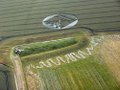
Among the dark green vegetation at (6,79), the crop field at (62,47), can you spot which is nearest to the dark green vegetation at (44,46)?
the crop field at (62,47)

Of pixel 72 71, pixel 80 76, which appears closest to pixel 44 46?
pixel 72 71

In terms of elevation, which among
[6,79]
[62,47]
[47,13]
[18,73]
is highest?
[47,13]

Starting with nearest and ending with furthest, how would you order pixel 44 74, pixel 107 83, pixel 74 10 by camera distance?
1. pixel 107 83
2. pixel 44 74
3. pixel 74 10

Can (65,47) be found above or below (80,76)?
above

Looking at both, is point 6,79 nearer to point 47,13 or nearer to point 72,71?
point 72,71

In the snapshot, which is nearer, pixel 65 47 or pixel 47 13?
pixel 65 47

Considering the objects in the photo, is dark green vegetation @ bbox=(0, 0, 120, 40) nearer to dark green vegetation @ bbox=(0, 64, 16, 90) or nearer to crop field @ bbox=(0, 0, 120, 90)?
crop field @ bbox=(0, 0, 120, 90)

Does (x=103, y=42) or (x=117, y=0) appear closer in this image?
(x=103, y=42)

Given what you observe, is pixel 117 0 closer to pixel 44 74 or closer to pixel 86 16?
pixel 86 16

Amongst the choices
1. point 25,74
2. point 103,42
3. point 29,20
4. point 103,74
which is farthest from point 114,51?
point 29,20
